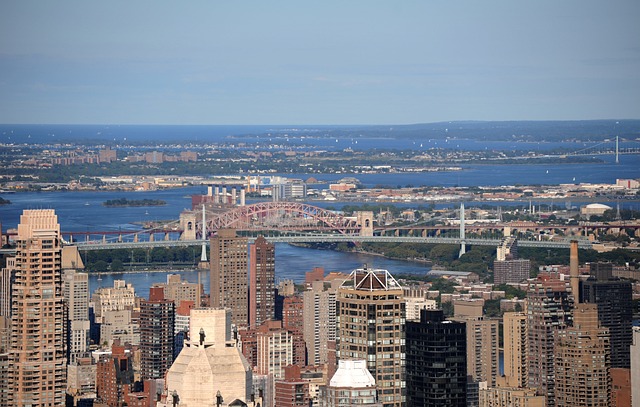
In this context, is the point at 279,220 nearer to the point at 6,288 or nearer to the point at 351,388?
the point at 6,288

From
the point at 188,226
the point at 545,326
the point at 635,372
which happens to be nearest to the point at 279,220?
the point at 188,226

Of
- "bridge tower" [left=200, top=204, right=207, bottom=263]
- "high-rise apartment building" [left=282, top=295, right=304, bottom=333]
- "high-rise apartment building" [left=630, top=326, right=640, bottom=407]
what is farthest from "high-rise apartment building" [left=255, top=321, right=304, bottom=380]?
"bridge tower" [left=200, top=204, right=207, bottom=263]

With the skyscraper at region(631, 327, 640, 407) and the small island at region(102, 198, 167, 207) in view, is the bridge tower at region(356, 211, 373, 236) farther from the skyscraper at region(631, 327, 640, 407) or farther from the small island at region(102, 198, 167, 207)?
the skyscraper at region(631, 327, 640, 407)

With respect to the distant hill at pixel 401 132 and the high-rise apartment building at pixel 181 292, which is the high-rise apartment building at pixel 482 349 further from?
the distant hill at pixel 401 132

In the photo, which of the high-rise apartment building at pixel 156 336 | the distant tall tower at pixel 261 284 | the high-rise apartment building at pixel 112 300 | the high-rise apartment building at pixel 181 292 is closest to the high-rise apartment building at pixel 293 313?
the distant tall tower at pixel 261 284

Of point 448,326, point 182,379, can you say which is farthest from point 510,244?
point 182,379

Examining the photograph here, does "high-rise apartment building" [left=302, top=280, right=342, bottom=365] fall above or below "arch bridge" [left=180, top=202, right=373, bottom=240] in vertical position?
below
